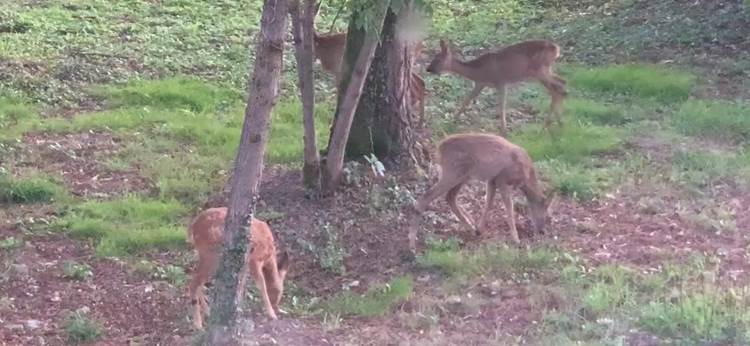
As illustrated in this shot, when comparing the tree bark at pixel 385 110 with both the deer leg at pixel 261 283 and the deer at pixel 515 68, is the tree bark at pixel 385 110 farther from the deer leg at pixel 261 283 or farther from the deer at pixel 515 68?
the deer leg at pixel 261 283

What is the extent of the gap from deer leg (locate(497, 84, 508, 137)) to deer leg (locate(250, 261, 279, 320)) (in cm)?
481

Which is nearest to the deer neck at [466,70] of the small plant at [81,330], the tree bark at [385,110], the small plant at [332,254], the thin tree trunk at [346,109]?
the tree bark at [385,110]

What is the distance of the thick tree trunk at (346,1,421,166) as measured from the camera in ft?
33.6

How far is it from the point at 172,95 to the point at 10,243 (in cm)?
437

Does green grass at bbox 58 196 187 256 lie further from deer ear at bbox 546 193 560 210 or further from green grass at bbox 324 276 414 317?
deer ear at bbox 546 193 560 210

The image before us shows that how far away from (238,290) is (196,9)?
1182cm

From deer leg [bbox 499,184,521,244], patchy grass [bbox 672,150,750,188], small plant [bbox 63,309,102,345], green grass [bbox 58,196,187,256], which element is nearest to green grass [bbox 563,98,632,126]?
patchy grass [bbox 672,150,750,188]

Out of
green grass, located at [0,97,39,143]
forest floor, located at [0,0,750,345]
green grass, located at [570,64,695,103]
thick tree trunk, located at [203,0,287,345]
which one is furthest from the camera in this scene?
green grass, located at [570,64,695,103]

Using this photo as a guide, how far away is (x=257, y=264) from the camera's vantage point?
7.69 meters

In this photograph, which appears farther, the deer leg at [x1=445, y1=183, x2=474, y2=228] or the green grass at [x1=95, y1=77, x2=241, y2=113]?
the green grass at [x1=95, y1=77, x2=241, y2=113]

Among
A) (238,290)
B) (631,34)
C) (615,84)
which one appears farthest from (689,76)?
(238,290)

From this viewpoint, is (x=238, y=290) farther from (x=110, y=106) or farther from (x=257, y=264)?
(x=110, y=106)

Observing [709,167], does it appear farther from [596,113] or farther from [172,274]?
[172,274]

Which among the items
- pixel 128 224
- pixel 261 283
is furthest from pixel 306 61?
pixel 261 283
